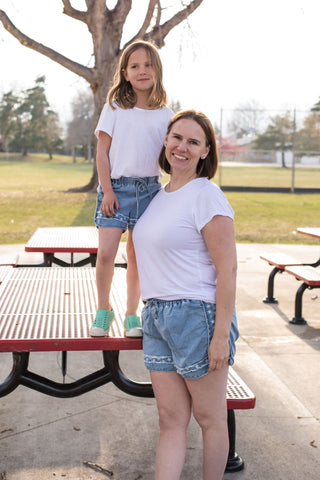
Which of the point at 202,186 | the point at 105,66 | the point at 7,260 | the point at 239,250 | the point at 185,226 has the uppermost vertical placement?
the point at 105,66

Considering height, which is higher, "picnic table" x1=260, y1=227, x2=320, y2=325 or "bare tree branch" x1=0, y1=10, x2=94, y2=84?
"bare tree branch" x1=0, y1=10, x2=94, y2=84

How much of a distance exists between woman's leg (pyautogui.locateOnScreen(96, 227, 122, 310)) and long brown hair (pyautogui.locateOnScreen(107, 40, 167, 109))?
601 millimetres

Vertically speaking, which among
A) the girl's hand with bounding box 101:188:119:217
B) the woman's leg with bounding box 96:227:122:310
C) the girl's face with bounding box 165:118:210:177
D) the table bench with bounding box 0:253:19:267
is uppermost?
the girl's face with bounding box 165:118:210:177

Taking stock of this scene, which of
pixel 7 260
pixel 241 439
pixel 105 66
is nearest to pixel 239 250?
pixel 7 260

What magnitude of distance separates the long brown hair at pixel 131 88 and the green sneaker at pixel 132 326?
996 mm

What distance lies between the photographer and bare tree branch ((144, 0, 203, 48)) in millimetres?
16184

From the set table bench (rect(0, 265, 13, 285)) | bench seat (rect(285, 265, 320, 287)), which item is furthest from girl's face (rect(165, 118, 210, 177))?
bench seat (rect(285, 265, 320, 287))

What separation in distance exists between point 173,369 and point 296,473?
3.11ft

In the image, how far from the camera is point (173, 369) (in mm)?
2268

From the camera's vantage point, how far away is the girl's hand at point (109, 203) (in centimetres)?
281

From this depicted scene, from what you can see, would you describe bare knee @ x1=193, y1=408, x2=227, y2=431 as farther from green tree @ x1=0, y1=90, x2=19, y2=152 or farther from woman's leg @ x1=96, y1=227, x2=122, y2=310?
green tree @ x1=0, y1=90, x2=19, y2=152

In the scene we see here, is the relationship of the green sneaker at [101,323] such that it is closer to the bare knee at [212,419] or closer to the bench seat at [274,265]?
the bare knee at [212,419]

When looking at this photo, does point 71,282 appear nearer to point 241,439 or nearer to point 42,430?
point 42,430

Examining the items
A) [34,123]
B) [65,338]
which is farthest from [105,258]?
[34,123]
